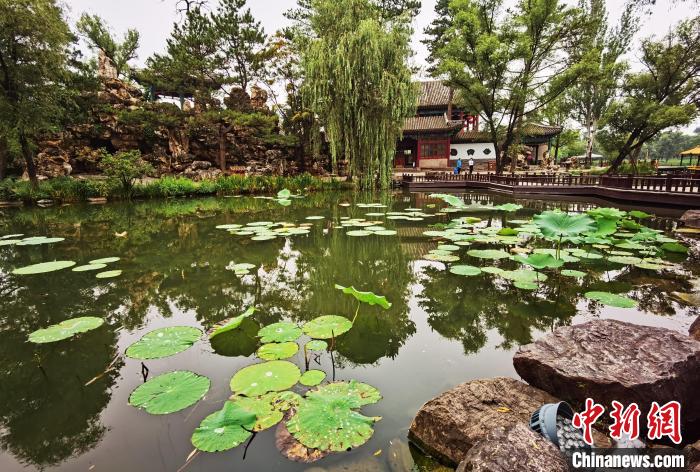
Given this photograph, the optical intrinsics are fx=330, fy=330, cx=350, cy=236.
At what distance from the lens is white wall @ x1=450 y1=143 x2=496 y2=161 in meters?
24.8

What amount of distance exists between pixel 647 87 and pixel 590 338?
19.9 meters

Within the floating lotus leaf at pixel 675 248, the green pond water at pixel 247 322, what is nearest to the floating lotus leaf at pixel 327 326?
the green pond water at pixel 247 322

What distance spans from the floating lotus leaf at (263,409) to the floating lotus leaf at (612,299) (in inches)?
120

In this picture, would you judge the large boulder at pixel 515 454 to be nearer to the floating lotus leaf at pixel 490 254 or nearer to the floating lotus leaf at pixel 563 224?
the floating lotus leaf at pixel 563 224

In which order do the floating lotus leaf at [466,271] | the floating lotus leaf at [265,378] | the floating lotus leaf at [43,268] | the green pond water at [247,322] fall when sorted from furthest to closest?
the floating lotus leaf at [43,268] < the floating lotus leaf at [466,271] < the floating lotus leaf at [265,378] < the green pond water at [247,322]

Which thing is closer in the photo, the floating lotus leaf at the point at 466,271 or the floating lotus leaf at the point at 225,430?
the floating lotus leaf at the point at 225,430

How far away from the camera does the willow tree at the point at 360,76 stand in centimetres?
1307

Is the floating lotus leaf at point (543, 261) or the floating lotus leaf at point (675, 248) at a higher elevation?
the floating lotus leaf at point (543, 261)

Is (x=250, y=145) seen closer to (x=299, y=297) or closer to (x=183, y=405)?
(x=299, y=297)

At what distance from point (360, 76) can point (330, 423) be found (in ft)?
45.7

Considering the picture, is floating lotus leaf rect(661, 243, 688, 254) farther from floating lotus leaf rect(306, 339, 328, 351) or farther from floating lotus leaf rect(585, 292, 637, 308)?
floating lotus leaf rect(306, 339, 328, 351)

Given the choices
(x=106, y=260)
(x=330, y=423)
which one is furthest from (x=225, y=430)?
(x=106, y=260)

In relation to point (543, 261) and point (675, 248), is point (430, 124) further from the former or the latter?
point (543, 261)

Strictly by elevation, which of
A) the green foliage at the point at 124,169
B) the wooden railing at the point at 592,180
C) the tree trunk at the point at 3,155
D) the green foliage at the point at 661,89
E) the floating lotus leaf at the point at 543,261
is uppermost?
the green foliage at the point at 661,89
